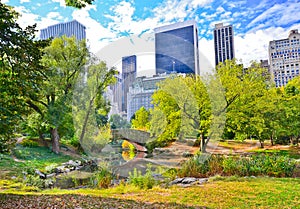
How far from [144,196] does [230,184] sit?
6.71 ft

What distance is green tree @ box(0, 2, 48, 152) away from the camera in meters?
4.27

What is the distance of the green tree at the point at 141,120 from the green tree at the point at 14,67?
6.85 m

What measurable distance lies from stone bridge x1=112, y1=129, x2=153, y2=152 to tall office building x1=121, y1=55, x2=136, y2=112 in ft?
3.80

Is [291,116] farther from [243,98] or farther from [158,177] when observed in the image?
[158,177]

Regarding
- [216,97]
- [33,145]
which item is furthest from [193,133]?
[33,145]

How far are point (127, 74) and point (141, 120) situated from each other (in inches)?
83.4

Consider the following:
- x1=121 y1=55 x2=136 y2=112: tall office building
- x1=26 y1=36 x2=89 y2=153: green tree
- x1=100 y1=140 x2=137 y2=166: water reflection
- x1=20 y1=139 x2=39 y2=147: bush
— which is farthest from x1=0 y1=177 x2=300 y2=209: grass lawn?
x1=20 y1=139 x2=39 y2=147: bush

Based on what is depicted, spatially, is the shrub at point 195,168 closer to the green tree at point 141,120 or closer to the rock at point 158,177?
the rock at point 158,177

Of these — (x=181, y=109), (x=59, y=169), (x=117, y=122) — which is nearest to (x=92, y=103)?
(x=117, y=122)

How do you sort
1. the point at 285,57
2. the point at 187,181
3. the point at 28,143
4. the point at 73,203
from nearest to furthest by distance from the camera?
the point at 73,203 → the point at 187,181 → the point at 28,143 → the point at 285,57

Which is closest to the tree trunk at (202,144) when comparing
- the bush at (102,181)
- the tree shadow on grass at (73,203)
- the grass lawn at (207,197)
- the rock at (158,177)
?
the rock at (158,177)

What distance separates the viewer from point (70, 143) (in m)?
16.6

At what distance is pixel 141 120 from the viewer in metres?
11.2

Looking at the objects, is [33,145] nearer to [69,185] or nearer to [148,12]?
[69,185]
